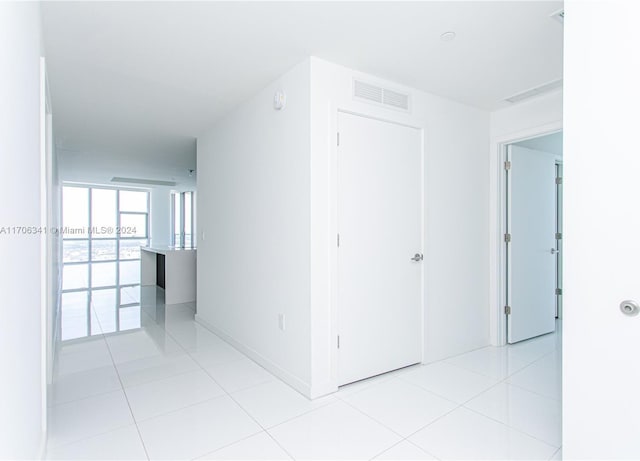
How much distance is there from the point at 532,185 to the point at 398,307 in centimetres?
227

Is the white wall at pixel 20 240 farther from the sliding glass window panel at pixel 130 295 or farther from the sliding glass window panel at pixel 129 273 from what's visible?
the sliding glass window panel at pixel 129 273

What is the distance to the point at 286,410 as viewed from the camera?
2305 millimetres

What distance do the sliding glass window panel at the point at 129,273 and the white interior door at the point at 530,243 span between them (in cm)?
724

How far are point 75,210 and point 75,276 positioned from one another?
2.59 meters

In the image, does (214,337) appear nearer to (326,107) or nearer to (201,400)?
(201,400)

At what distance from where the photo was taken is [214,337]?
12.8 ft

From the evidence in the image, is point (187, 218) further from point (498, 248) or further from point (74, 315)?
point (498, 248)

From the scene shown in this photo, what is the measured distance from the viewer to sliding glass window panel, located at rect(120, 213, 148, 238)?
10.7m

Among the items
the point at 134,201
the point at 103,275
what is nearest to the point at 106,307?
the point at 103,275

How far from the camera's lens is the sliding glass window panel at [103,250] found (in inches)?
421

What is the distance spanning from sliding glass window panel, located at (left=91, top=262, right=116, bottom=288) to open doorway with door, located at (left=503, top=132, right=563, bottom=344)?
7.36 metres

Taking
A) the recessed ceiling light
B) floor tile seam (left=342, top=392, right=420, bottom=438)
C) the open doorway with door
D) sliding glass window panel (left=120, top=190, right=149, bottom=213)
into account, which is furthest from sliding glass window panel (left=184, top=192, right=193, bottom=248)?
the recessed ceiling light

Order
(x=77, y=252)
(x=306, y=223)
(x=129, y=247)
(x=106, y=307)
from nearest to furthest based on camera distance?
(x=306, y=223) → (x=106, y=307) → (x=77, y=252) → (x=129, y=247)

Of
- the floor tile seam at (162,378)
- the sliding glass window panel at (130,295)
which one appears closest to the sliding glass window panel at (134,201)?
the sliding glass window panel at (130,295)
